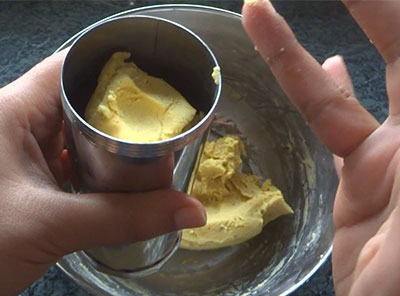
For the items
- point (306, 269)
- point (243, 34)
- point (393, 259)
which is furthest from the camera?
point (243, 34)

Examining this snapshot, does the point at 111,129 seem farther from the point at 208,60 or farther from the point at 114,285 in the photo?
the point at 114,285

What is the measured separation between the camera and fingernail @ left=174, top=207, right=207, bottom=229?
566 millimetres

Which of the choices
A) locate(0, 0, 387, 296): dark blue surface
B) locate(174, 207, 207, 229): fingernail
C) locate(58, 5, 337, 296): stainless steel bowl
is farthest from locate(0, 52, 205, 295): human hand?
locate(0, 0, 387, 296): dark blue surface

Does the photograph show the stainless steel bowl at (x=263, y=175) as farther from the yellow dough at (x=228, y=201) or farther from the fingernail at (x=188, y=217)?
the fingernail at (x=188, y=217)

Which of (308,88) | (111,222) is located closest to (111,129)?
(111,222)

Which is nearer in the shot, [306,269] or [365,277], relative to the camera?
[365,277]

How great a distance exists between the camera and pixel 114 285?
2.35 ft

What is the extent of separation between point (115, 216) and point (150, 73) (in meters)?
0.15

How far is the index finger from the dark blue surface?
313 mm

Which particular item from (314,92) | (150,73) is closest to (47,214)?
(150,73)

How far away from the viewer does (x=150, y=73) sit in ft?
1.96

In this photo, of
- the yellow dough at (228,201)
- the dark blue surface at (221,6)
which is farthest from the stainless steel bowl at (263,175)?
the dark blue surface at (221,6)

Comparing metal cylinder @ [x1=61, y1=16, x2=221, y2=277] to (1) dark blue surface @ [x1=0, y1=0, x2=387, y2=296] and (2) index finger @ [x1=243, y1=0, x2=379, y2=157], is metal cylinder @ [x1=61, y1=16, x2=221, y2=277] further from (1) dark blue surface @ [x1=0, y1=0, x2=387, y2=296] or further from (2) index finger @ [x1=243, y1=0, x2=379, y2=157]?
(1) dark blue surface @ [x1=0, y1=0, x2=387, y2=296]

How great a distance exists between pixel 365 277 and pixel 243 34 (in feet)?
1.30
